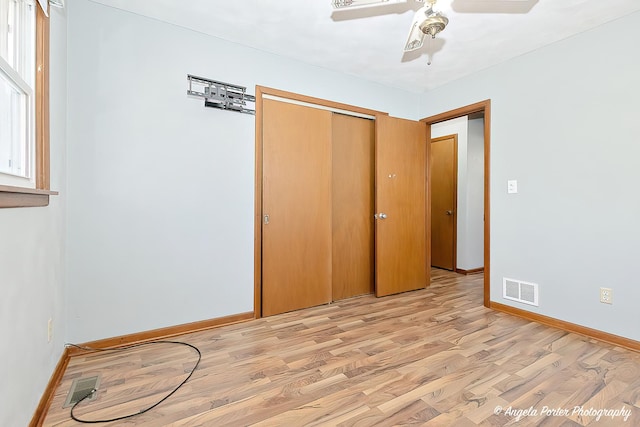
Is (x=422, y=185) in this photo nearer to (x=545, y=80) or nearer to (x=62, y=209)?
(x=545, y=80)

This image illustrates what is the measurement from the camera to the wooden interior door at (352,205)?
340 centimetres

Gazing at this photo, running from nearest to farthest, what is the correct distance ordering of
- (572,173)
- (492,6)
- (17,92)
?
1. (17,92)
2. (492,6)
3. (572,173)

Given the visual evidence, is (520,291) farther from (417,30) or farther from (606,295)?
(417,30)

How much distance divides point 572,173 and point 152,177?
11.4ft

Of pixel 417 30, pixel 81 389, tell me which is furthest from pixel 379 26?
pixel 81 389

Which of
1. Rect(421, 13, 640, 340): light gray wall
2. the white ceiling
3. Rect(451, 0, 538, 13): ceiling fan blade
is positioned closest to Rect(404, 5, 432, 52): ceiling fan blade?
the white ceiling

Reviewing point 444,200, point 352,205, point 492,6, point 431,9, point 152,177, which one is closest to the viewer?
point 431,9

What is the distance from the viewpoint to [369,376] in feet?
6.11

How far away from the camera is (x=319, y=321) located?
2.78 meters

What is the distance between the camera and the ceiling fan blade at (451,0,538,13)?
6.95 ft

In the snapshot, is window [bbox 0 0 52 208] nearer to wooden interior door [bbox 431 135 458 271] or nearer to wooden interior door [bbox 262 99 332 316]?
wooden interior door [bbox 262 99 332 316]

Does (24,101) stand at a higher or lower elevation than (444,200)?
higher

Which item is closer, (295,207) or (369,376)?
(369,376)

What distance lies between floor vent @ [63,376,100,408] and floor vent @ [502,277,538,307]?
3426mm
